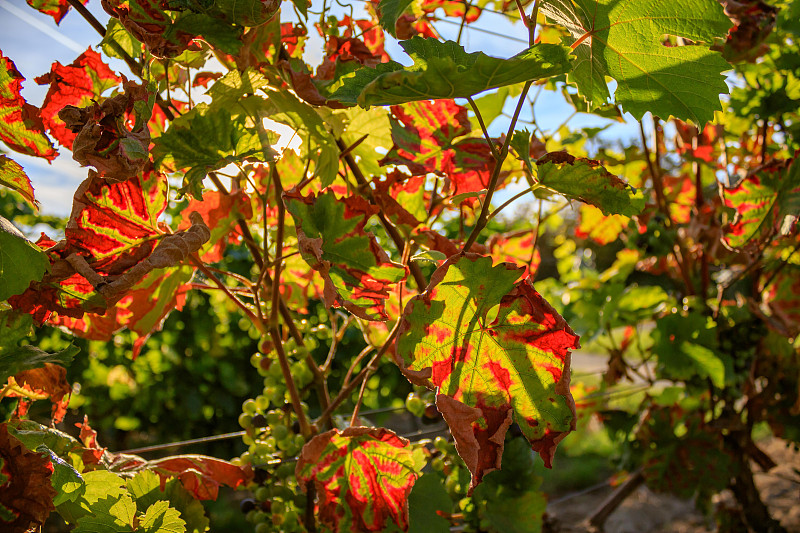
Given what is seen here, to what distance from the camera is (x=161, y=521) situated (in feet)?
1.80

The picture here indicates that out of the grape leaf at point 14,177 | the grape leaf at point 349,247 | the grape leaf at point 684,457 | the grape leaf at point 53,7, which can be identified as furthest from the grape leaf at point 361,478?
the grape leaf at point 684,457

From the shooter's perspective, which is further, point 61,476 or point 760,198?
point 760,198

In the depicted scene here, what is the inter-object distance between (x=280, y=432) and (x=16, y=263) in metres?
0.41

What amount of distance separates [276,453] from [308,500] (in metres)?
0.10

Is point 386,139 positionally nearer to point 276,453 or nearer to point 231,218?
point 231,218

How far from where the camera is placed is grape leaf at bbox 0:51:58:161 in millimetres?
579

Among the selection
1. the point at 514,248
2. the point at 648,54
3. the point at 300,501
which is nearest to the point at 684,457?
the point at 514,248

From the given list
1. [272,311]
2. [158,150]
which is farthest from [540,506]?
[158,150]

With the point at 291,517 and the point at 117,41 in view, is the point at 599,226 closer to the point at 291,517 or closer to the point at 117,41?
the point at 291,517

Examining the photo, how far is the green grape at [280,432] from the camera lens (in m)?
0.79

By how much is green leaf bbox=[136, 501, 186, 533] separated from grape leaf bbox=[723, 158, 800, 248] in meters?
1.08

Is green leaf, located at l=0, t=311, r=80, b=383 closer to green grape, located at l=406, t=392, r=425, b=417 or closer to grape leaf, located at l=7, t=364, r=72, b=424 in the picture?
grape leaf, located at l=7, t=364, r=72, b=424

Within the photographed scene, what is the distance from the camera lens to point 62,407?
0.70m

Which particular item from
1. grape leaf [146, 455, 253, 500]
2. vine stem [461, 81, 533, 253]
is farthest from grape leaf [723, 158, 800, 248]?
grape leaf [146, 455, 253, 500]
